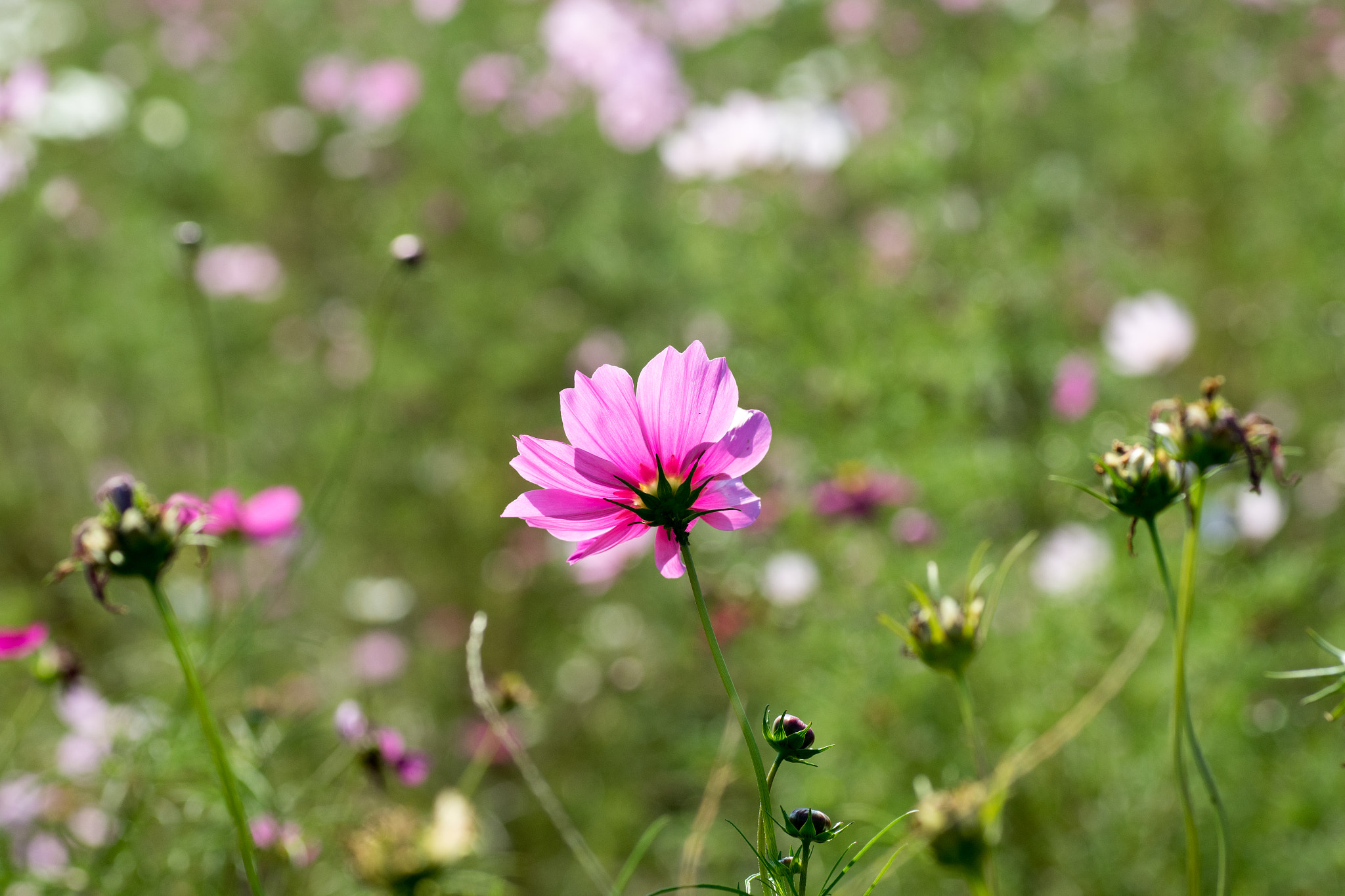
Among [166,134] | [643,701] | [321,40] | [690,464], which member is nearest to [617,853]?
[643,701]

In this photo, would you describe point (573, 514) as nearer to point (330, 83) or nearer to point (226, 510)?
point (226, 510)

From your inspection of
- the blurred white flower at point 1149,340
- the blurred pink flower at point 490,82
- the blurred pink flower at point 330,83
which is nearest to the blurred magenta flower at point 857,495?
the blurred white flower at point 1149,340

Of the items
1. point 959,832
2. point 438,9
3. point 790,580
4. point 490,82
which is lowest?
point 790,580

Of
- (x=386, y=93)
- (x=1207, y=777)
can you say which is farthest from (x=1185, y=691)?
(x=386, y=93)

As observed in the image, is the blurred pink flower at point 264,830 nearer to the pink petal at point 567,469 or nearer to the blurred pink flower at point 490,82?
the pink petal at point 567,469

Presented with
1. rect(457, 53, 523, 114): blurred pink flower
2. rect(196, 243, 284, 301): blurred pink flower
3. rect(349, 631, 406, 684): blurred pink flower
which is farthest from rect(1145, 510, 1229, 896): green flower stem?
rect(196, 243, 284, 301): blurred pink flower
